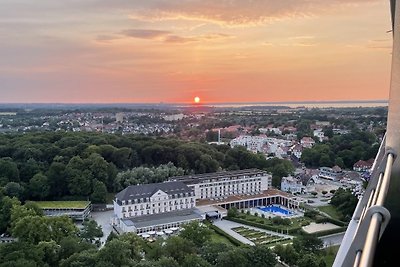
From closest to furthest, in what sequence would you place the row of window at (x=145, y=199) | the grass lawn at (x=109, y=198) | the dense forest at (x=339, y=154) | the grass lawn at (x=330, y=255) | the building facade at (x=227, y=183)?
1. the grass lawn at (x=330, y=255)
2. the row of window at (x=145, y=199)
3. the building facade at (x=227, y=183)
4. the grass lawn at (x=109, y=198)
5. the dense forest at (x=339, y=154)

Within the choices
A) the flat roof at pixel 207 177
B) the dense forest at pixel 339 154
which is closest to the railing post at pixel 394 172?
the flat roof at pixel 207 177

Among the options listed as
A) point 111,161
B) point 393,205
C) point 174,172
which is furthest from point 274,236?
point 393,205

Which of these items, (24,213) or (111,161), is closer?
(24,213)

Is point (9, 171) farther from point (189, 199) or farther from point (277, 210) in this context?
point (277, 210)

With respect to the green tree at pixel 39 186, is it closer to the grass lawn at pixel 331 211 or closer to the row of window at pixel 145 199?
the row of window at pixel 145 199

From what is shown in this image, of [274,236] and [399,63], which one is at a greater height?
[399,63]

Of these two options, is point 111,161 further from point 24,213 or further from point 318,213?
point 318,213
